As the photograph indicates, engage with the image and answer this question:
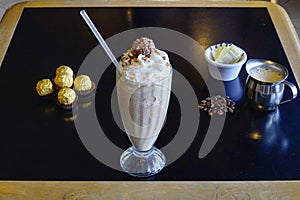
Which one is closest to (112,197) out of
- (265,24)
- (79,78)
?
(79,78)

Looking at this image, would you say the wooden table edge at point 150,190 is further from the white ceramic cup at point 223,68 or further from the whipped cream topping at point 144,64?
the white ceramic cup at point 223,68

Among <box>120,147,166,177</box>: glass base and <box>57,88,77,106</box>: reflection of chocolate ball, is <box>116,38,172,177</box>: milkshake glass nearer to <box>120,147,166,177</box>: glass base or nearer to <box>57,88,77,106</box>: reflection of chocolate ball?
<box>120,147,166,177</box>: glass base

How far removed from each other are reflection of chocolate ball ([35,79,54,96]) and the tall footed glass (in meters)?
0.27

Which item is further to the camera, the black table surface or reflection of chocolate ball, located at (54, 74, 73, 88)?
reflection of chocolate ball, located at (54, 74, 73, 88)

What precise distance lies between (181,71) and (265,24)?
0.38 m

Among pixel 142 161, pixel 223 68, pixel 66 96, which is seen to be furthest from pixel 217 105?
pixel 66 96

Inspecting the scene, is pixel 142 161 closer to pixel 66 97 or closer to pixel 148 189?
pixel 148 189

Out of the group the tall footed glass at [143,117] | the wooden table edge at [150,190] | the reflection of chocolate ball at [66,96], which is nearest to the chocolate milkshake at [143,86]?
the tall footed glass at [143,117]

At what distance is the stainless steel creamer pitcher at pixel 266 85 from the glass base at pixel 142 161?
27cm

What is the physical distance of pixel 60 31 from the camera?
138cm

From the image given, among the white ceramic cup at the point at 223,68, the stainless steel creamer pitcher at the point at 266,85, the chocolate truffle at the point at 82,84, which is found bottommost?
the stainless steel creamer pitcher at the point at 266,85

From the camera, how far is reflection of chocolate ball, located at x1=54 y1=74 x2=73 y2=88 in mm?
1102

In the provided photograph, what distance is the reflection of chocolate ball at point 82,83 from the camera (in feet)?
3.64

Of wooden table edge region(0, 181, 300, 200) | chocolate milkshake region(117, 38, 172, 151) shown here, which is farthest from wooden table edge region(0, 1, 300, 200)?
chocolate milkshake region(117, 38, 172, 151)
